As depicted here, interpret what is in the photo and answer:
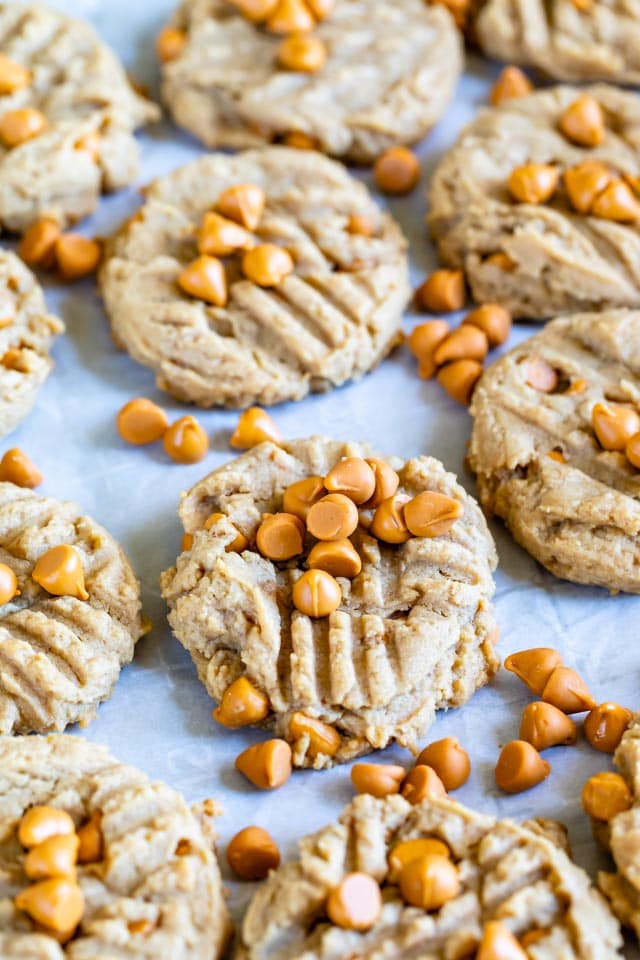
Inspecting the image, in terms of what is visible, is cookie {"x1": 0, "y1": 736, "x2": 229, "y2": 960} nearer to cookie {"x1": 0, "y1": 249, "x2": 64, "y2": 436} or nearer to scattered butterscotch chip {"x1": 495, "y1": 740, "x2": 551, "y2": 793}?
scattered butterscotch chip {"x1": 495, "y1": 740, "x2": 551, "y2": 793}

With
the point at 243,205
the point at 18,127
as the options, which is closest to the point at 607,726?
the point at 243,205

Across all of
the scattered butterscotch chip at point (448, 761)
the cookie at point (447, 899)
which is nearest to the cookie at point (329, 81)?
the scattered butterscotch chip at point (448, 761)

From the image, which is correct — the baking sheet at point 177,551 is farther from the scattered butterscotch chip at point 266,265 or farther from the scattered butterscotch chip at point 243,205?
the scattered butterscotch chip at point 243,205

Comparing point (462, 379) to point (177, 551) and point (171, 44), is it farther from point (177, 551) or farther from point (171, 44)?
point (171, 44)

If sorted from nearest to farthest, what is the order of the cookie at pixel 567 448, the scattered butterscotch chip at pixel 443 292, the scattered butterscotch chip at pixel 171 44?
the cookie at pixel 567 448 → the scattered butterscotch chip at pixel 443 292 → the scattered butterscotch chip at pixel 171 44

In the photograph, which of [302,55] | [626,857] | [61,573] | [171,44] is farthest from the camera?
[171,44]

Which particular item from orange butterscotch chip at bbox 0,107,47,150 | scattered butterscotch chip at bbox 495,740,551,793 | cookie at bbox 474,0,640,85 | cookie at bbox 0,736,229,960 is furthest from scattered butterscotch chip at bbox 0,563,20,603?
cookie at bbox 474,0,640,85

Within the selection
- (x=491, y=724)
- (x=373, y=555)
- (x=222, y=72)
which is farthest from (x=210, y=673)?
(x=222, y=72)

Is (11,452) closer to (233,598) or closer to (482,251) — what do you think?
(233,598)
